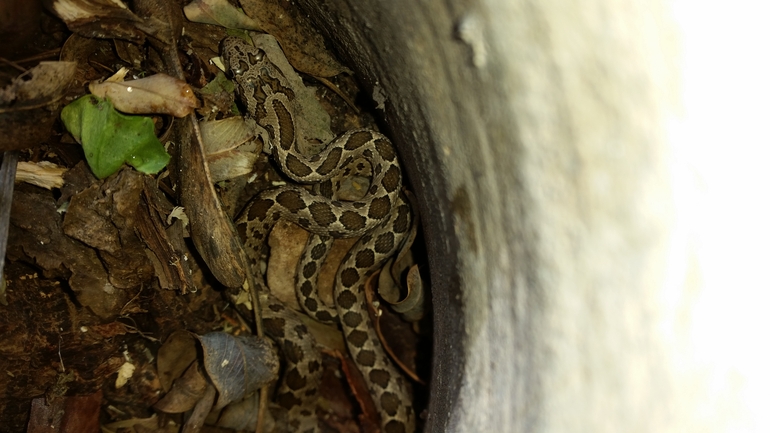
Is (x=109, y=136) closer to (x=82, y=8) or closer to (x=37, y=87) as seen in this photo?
(x=37, y=87)

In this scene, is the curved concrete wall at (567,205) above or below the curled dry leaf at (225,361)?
above

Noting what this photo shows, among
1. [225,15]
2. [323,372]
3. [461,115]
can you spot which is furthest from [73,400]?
[461,115]

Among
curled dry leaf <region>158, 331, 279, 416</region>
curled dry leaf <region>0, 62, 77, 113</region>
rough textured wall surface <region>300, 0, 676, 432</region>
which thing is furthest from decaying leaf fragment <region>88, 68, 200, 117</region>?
curled dry leaf <region>158, 331, 279, 416</region>

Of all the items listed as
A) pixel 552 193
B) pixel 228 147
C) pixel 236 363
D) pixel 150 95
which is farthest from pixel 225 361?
pixel 552 193

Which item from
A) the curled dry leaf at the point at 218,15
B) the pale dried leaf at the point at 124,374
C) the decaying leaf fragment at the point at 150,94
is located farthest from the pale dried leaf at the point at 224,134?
the pale dried leaf at the point at 124,374

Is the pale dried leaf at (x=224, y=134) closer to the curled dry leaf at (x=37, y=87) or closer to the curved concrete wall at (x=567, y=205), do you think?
the curled dry leaf at (x=37, y=87)
